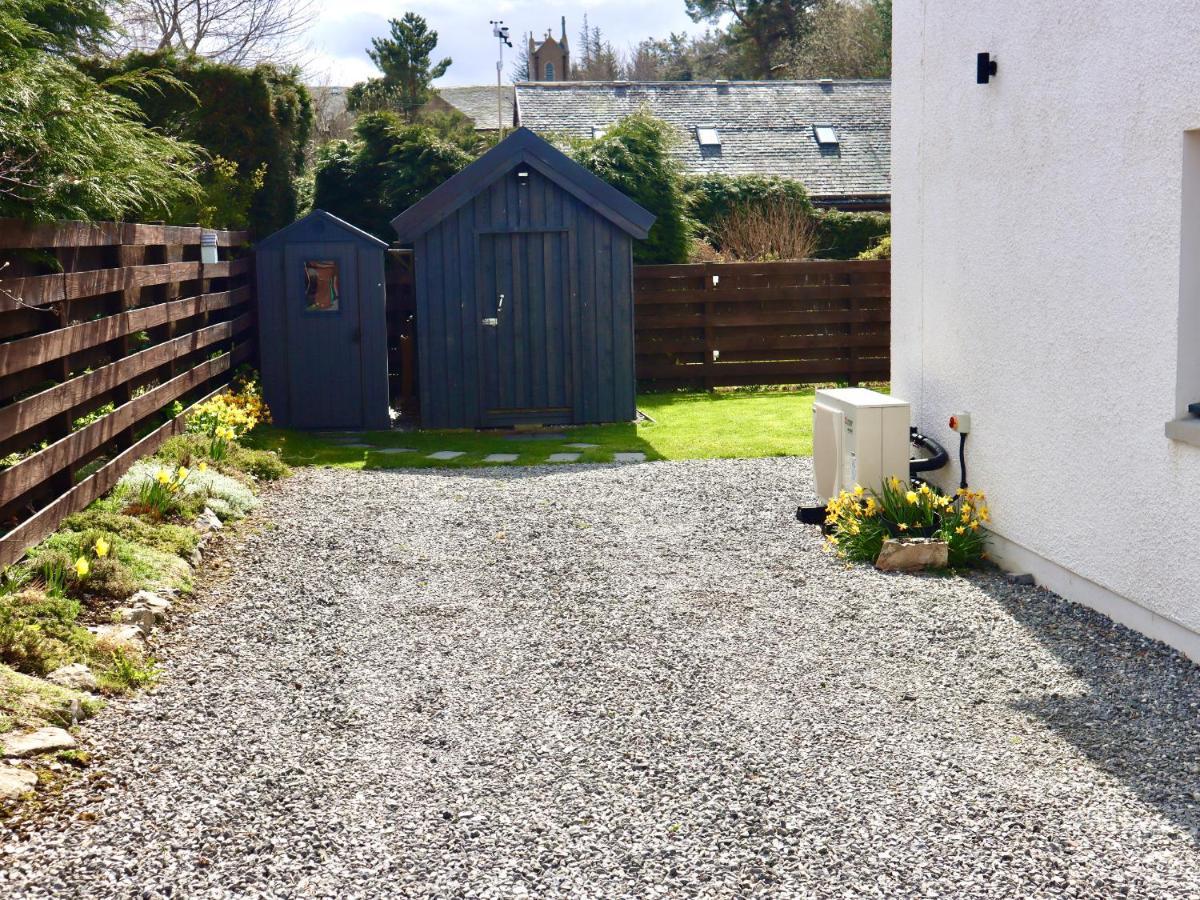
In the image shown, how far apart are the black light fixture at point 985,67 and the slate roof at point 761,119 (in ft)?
66.0

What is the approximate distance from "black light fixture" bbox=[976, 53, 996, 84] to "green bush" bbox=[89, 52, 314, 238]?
8.99m

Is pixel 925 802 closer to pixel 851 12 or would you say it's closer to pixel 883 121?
pixel 883 121

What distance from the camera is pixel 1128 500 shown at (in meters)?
5.58

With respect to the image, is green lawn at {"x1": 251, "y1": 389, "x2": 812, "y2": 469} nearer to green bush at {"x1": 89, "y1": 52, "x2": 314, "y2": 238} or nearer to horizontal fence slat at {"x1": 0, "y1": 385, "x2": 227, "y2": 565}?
horizontal fence slat at {"x1": 0, "y1": 385, "x2": 227, "y2": 565}

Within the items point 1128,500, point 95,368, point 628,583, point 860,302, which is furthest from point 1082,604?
point 860,302

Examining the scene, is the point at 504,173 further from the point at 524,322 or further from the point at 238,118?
the point at 238,118

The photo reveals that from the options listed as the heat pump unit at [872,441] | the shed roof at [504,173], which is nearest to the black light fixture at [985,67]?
the heat pump unit at [872,441]

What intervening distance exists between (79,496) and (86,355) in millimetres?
1164

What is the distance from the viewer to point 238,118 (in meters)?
14.8

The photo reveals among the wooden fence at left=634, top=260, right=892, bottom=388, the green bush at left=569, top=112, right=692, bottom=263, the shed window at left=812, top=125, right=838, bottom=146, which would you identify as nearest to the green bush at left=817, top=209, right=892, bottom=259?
the shed window at left=812, top=125, right=838, bottom=146

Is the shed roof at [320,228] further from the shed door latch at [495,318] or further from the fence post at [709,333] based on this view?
the fence post at [709,333]

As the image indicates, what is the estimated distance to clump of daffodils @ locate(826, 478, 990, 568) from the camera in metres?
7.08

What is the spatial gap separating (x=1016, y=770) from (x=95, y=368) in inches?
236

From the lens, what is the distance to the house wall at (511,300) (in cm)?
1297
